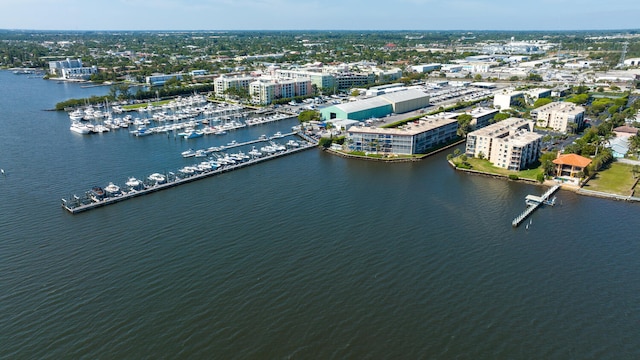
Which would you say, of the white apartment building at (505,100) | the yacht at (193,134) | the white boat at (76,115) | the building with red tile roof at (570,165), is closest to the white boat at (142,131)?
the yacht at (193,134)

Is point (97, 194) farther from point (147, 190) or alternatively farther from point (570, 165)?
point (570, 165)

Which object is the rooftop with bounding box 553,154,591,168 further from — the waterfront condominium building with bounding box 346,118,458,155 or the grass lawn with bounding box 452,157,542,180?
the waterfront condominium building with bounding box 346,118,458,155

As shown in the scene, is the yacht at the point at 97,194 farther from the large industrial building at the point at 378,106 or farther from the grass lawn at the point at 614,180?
the grass lawn at the point at 614,180

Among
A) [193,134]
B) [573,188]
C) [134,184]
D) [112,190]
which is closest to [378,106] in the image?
[193,134]

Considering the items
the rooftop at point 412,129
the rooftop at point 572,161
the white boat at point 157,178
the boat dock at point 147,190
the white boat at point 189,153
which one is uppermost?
the rooftop at point 412,129

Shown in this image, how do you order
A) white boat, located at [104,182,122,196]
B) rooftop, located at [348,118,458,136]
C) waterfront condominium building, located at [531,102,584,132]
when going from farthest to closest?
waterfront condominium building, located at [531,102,584,132], rooftop, located at [348,118,458,136], white boat, located at [104,182,122,196]

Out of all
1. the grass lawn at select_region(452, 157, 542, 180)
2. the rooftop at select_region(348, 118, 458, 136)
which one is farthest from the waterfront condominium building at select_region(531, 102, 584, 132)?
the grass lawn at select_region(452, 157, 542, 180)
